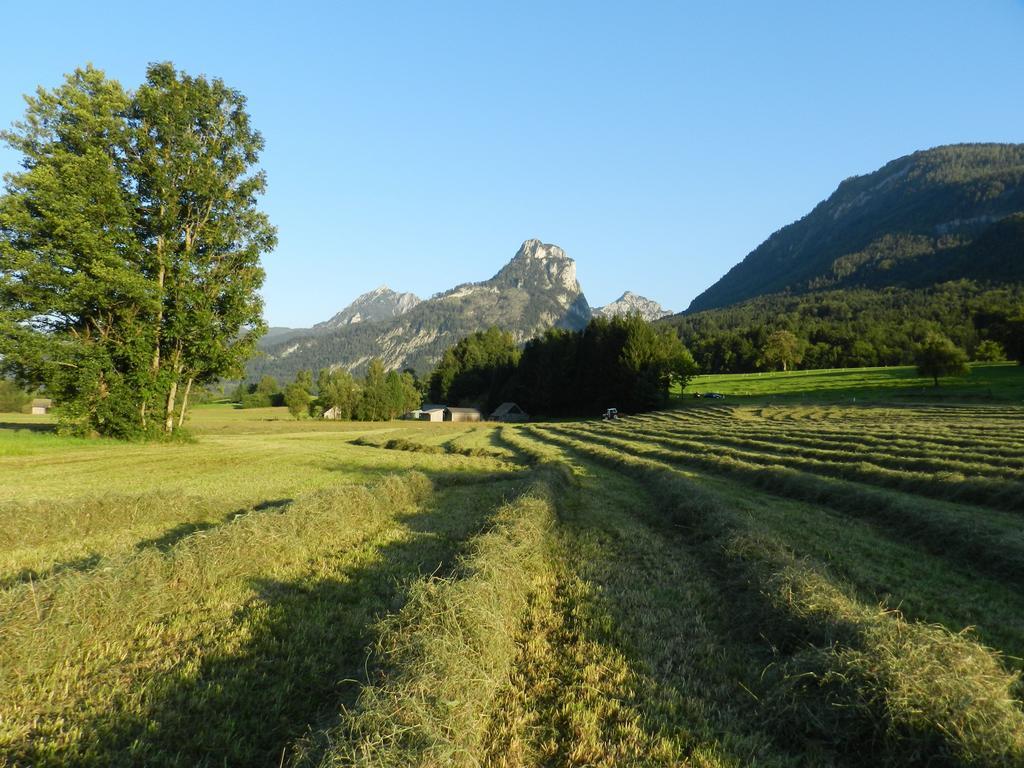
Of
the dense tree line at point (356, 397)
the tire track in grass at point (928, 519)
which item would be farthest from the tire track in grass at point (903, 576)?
the dense tree line at point (356, 397)

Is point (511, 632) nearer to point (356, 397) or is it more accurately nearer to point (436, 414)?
point (436, 414)

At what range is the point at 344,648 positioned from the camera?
6441mm

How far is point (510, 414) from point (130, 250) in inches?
3137

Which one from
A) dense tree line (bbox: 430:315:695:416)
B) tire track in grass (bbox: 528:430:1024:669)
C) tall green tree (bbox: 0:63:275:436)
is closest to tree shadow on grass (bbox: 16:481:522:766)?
tire track in grass (bbox: 528:430:1024:669)

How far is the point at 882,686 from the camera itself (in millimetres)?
5035

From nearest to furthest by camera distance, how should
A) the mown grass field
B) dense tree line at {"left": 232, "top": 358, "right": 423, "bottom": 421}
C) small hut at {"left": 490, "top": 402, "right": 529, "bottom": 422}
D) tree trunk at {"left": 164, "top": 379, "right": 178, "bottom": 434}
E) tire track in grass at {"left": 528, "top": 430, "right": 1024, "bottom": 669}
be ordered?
the mown grass field
tire track in grass at {"left": 528, "top": 430, "right": 1024, "bottom": 669}
tree trunk at {"left": 164, "top": 379, "right": 178, "bottom": 434}
small hut at {"left": 490, "top": 402, "right": 529, "bottom": 422}
dense tree line at {"left": 232, "top": 358, "right": 423, "bottom": 421}

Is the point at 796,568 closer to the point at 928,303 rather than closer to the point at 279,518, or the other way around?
the point at 279,518

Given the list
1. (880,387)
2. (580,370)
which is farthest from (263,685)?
(880,387)

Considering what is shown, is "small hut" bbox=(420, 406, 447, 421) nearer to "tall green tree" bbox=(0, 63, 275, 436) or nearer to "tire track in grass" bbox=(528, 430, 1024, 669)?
"tall green tree" bbox=(0, 63, 275, 436)

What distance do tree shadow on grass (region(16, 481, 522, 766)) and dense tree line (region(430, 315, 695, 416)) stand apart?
75501mm

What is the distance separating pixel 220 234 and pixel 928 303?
220m

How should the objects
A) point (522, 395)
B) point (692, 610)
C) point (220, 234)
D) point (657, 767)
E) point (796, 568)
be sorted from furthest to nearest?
point (522, 395) < point (220, 234) < point (796, 568) < point (692, 610) < point (657, 767)

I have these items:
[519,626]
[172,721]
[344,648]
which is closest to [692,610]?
[519,626]

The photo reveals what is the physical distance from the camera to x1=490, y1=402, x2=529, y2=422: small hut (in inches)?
4065
